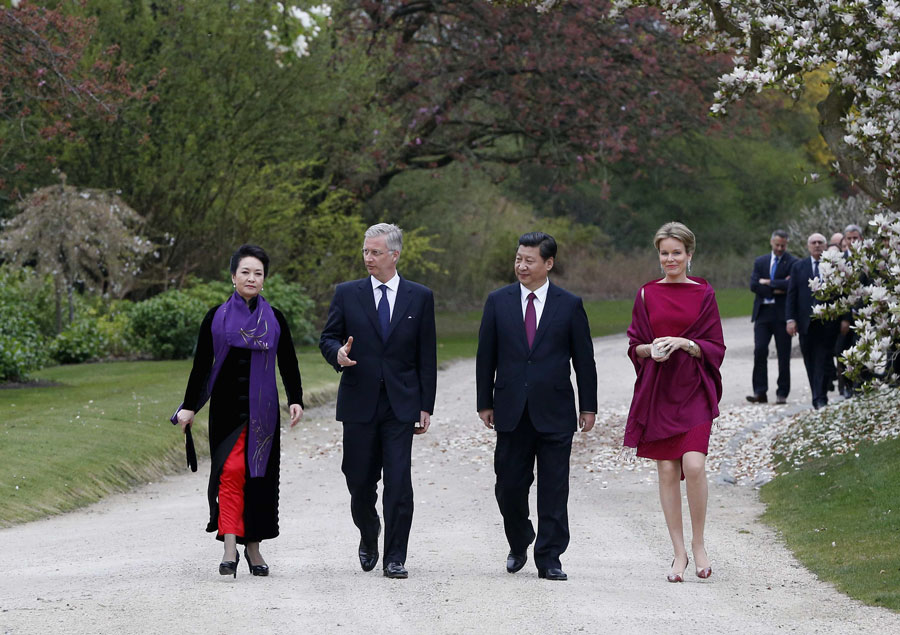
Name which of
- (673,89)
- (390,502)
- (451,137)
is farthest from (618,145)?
(390,502)

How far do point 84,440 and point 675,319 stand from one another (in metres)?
7.27

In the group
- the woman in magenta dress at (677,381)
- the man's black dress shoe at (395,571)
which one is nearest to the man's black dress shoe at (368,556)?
the man's black dress shoe at (395,571)

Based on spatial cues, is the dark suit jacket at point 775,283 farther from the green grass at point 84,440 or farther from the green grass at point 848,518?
the green grass at point 84,440

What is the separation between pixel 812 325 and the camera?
50.3 feet

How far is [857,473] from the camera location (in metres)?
10.9

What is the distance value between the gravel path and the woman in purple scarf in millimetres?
312

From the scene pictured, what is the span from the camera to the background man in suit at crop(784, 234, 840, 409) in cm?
1519

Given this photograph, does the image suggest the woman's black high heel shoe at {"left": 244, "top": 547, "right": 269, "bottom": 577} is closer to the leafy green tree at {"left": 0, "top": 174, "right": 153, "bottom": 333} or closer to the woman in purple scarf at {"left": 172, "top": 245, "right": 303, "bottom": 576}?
the woman in purple scarf at {"left": 172, "top": 245, "right": 303, "bottom": 576}

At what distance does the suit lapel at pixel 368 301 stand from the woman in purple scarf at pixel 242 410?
0.48m

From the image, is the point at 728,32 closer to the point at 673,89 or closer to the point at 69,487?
the point at 69,487

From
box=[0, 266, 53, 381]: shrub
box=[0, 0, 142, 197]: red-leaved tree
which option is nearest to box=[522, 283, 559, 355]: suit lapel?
box=[0, 0, 142, 197]: red-leaved tree

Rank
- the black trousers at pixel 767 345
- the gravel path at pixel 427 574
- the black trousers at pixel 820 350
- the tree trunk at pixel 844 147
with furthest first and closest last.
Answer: the black trousers at pixel 767 345 → the black trousers at pixel 820 350 → the tree trunk at pixel 844 147 → the gravel path at pixel 427 574

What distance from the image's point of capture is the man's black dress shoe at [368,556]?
Answer: 25.3 ft

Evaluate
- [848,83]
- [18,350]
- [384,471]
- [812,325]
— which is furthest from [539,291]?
[18,350]
